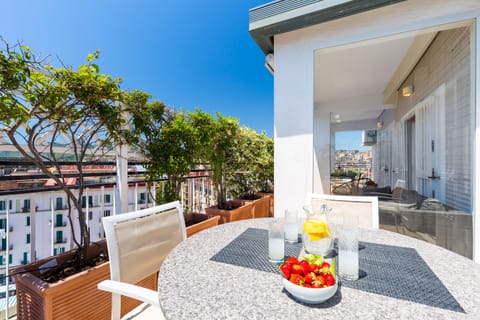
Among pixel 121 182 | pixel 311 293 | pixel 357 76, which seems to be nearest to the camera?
pixel 311 293

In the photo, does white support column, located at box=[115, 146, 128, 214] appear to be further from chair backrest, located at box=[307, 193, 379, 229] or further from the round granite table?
chair backrest, located at box=[307, 193, 379, 229]

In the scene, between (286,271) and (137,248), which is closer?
(286,271)

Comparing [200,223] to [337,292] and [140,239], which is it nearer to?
[140,239]

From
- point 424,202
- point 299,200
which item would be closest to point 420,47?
point 424,202

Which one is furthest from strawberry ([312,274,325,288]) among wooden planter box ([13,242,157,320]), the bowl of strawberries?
wooden planter box ([13,242,157,320])

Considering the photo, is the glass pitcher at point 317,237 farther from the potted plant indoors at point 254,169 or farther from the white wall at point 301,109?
→ the potted plant indoors at point 254,169

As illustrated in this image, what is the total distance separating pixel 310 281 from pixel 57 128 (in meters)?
2.16

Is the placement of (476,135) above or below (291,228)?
above

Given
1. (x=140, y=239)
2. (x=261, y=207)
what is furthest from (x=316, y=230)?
(x=261, y=207)

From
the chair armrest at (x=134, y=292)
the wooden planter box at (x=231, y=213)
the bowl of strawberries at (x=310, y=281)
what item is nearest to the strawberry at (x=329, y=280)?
the bowl of strawberries at (x=310, y=281)

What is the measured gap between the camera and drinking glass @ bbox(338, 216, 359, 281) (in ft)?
2.75

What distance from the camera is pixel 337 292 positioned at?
2.48 ft

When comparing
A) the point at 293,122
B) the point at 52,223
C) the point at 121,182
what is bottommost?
the point at 52,223

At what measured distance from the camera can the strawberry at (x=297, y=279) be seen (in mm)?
696
